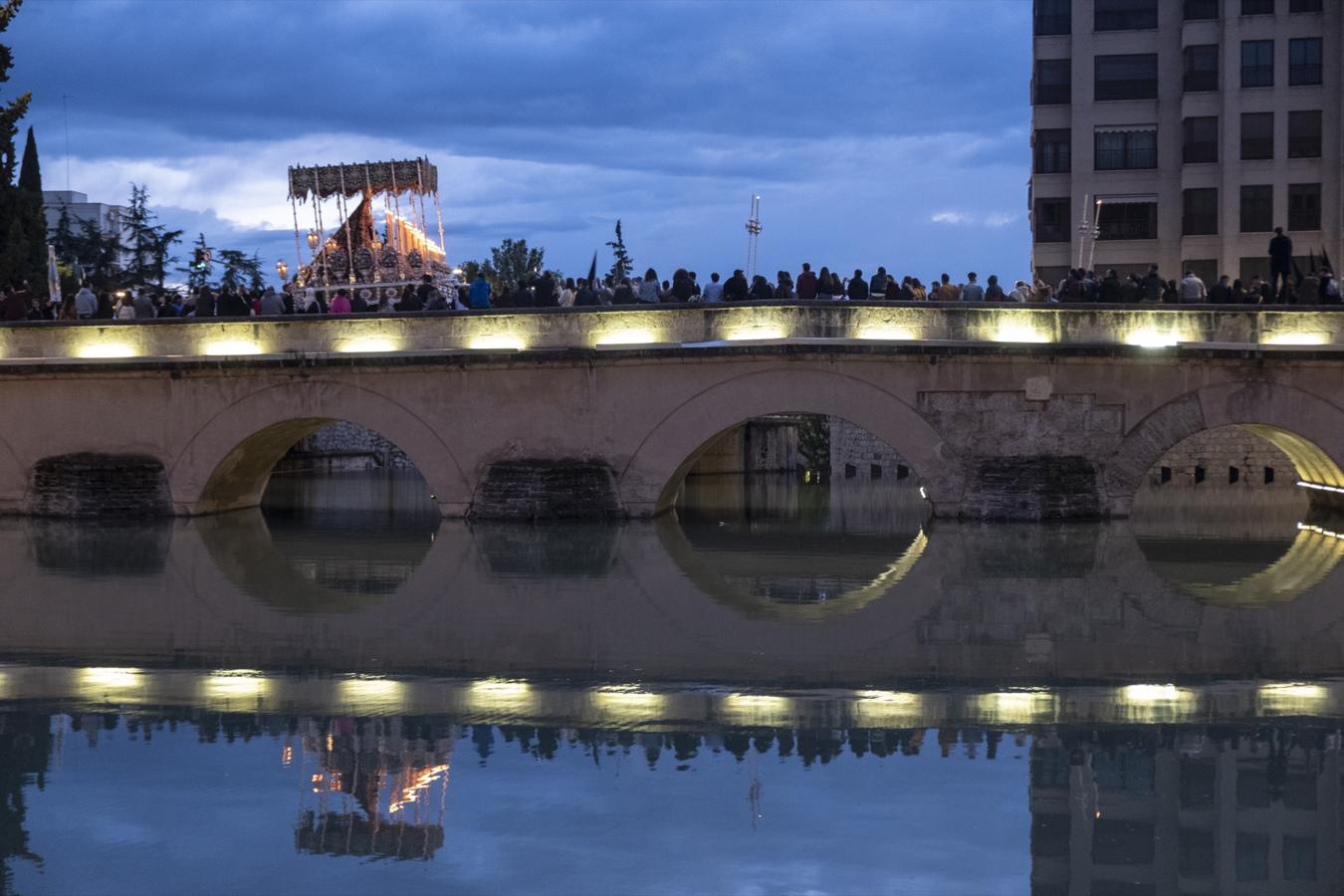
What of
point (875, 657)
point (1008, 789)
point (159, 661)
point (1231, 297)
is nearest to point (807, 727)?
point (1008, 789)

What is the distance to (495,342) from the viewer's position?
25750 mm

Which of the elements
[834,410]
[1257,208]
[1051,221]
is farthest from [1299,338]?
[1051,221]

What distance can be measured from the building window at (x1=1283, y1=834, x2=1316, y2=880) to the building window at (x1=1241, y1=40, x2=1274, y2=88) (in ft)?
120

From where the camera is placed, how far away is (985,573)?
A: 17.9 metres

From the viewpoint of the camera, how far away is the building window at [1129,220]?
4231 centimetres

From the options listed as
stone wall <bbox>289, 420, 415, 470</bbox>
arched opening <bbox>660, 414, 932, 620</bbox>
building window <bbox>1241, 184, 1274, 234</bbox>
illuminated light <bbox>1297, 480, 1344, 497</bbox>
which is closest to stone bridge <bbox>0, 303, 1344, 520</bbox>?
illuminated light <bbox>1297, 480, 1344, 497</bbox>

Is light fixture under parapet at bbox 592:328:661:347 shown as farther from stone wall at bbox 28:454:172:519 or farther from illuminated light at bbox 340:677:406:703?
illuminated light at bbox 340:677:406:703

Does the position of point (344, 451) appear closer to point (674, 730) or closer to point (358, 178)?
point (358, 178)

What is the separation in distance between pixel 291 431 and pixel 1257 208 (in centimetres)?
2553

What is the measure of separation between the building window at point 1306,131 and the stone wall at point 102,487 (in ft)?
94.8

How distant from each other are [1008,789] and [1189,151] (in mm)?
35965

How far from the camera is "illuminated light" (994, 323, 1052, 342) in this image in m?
24.6

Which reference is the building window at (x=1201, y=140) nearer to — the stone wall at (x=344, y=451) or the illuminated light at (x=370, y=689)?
the stone wall at (x=344, y=451)

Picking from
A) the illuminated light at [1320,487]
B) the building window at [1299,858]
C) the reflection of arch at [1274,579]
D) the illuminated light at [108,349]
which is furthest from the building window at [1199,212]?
the building window at [1299,858]
